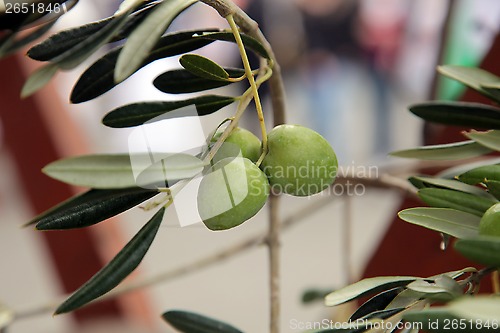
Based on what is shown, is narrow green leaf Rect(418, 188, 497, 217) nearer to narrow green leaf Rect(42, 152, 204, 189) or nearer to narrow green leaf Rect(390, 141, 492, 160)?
narrow green leaf Rect(390, 141, 492, 160)

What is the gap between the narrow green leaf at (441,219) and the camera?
42 centimetres

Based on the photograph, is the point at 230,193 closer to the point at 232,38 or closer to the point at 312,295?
the point at 232,38

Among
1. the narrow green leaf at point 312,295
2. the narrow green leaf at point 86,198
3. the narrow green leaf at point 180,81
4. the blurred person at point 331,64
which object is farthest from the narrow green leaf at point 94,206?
the blurred person at point 331,64

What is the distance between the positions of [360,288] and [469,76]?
0.70ft

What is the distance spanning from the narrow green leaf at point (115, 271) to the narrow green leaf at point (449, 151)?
0.70ft

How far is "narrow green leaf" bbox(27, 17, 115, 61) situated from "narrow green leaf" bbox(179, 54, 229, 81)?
5cm

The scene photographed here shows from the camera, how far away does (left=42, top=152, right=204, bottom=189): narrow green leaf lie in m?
0.34

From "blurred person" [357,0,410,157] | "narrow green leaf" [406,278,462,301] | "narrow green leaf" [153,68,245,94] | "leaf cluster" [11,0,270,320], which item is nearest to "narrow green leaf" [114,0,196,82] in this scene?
"leaf cluster" [11,0,270,320]

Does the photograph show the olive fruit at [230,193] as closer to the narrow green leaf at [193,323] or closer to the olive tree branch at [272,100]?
the olive tree branch at [272,100]

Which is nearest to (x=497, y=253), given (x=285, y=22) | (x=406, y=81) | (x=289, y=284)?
(x=289, y=284)

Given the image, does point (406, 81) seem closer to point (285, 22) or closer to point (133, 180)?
point (285, 22)

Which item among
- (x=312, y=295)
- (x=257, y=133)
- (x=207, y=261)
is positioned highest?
(x=207, y=261)

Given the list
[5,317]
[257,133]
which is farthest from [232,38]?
[257,133]

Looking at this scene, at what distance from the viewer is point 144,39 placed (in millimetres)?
326
